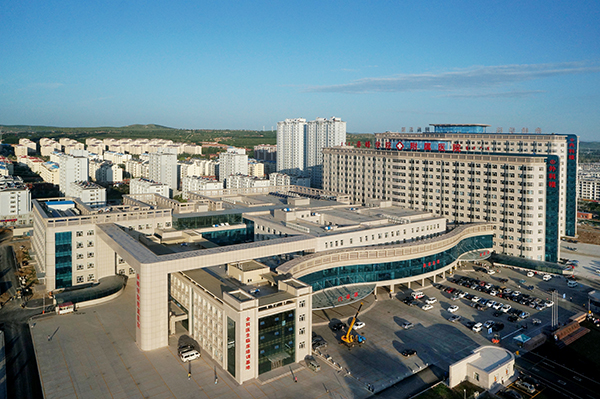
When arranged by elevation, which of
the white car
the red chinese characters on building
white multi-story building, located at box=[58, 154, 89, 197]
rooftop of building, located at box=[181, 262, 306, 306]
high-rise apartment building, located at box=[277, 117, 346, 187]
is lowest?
the white car

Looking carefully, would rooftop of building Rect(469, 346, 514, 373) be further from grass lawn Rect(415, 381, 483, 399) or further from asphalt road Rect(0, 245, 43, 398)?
asphalt road Rect(0, 245, 43, 398)

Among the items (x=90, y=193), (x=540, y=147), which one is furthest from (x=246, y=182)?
(x=540, y=147)

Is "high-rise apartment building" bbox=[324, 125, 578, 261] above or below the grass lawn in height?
above

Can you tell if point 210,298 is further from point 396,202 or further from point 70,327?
point 396,202

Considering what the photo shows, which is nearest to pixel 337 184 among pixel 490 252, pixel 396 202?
pixel 396 202

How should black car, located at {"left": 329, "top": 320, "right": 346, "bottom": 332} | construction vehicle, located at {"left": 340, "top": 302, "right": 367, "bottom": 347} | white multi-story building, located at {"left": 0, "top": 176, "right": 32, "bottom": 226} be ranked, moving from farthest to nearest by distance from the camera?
white multi-story building, located at {"left": 0, "top": 176, "right": 32, "bottom": 226} < black car, located at {"left": 329, "top": 320, "right": 346, "bottom": 332} < construction vehicle, located at {"left": 340, "top": 302, "right": 367, "bottom": 347}

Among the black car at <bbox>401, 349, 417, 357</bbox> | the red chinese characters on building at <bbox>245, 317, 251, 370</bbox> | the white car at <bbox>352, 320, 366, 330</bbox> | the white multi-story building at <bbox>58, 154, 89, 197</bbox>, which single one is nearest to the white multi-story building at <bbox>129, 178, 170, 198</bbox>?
the white multi-story building at <bbox>58, 154, 89, 197</bbox>

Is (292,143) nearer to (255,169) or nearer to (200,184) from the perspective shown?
(255,169)
